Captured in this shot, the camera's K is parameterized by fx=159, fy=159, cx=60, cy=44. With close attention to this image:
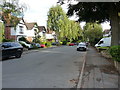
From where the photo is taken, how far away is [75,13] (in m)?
15.4

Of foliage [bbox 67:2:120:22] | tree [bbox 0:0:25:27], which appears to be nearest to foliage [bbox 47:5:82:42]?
tree [bbox 0:0:25:27]

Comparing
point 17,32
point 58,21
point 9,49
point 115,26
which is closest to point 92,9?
point 115,26

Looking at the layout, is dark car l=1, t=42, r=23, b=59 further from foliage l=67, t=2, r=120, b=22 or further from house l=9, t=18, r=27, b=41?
house l=9, t=18, r=27, b=41

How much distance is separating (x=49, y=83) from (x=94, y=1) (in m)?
7.00

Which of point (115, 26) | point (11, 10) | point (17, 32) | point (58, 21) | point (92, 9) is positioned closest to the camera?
point (115, 26)

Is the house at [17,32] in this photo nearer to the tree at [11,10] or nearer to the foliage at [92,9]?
the tree at [11,10]

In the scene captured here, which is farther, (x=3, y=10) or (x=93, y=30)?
(x=93, y=30)

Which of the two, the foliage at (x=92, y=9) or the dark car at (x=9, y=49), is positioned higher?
the foliage at (x=92, y=9)

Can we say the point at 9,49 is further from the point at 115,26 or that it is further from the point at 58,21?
the point at 58,21

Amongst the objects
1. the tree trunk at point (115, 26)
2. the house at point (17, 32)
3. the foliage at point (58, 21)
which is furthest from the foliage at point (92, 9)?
the foliage at point (58, 21)

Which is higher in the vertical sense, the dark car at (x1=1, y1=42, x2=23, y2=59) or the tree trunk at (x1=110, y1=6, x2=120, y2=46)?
the tree trunk at (x1=110, y1=6, x2=120, y2=46)

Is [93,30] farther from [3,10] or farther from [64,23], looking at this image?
[3,10]

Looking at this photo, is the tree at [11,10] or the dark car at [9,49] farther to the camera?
the tree at [11,10]

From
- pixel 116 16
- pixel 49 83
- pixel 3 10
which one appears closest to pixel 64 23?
pixel 3 10
